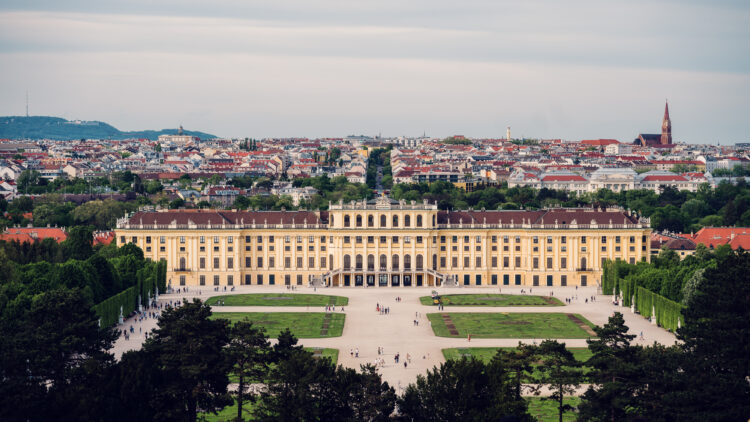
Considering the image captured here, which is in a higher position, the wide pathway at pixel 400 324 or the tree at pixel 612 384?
the tree at pixel 612 384

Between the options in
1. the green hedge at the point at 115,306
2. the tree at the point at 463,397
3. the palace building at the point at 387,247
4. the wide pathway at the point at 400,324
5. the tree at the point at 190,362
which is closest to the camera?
the tree at the point at 463,397

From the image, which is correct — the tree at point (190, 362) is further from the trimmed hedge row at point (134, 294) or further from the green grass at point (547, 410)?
the trimmed hedge row at point (134, 294)

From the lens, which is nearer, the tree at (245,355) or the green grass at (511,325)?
the tree at (245,355)

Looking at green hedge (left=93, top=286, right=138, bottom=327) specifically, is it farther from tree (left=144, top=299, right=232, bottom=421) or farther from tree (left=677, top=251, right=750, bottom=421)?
tree (left=677, top=251, right=750, bottom=421)

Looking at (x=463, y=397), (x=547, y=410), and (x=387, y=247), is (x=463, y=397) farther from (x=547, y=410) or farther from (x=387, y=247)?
(x=387, y=247)

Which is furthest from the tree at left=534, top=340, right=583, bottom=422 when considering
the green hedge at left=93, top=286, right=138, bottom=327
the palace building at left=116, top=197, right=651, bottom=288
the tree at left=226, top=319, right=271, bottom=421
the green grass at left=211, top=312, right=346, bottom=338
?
the palace building at left=116, top=197, right=651, bottom=288

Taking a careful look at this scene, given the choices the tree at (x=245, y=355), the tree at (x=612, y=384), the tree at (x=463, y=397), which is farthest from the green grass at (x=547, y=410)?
the tree at (x=245, y=355)

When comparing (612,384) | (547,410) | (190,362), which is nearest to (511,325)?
(547,410)
